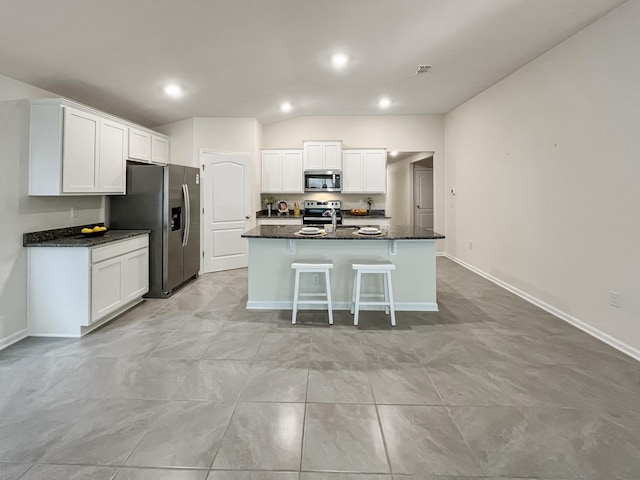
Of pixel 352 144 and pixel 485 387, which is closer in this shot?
pixel 485 387

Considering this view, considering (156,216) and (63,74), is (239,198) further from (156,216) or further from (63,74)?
(63,74)

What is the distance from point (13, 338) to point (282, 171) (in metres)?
4.51

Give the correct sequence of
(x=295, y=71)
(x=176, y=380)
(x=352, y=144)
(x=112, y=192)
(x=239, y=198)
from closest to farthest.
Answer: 1. (x=176, y=380)
2. (x=112, y=192)
3. (x=295, y=71)
4. (x=239, y=198)
5. (x=352, y=144)

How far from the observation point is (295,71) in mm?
4250

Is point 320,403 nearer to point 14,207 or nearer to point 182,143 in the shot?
point 14,207

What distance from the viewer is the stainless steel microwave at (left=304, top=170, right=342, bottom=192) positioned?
635 cm

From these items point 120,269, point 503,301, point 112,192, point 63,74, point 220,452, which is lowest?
point 220,452

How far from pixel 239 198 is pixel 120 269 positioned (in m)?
2.61

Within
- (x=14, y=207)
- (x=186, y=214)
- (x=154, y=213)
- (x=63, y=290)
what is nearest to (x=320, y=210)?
(x=186, y=214)

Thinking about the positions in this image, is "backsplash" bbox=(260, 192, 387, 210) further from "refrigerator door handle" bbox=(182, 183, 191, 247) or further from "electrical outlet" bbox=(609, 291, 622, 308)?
"electrical outlet" bbox=(609, 291, 622, 308)

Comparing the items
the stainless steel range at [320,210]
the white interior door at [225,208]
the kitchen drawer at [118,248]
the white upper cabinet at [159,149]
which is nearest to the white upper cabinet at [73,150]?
the kitchen drawer at [118,248]

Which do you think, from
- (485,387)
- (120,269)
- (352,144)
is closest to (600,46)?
(485,387)

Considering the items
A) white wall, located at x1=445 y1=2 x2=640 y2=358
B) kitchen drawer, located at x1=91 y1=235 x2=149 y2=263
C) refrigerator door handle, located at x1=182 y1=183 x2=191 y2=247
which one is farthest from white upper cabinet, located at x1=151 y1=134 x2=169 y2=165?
white wall, located at x1=445 y1=2 x2=640 y2=358

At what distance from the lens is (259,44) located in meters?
3.47
